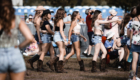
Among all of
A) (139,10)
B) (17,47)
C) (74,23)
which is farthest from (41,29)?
(17,47)

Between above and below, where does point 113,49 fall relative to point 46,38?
below

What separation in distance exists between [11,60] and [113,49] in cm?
649

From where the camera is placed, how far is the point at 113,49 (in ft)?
31.0

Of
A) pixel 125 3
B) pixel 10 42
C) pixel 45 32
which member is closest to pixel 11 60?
pixel 10 42

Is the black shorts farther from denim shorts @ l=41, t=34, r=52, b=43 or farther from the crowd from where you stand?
denim shorts @ l=41, t=34, r=52, b=43

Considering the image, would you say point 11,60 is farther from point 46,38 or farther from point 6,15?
point 46,38

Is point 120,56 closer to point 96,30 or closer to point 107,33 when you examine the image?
point 107,33

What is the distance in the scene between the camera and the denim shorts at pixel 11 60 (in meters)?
3.28

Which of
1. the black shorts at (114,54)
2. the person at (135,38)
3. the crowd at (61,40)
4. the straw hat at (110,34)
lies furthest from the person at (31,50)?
the person at (135,38)

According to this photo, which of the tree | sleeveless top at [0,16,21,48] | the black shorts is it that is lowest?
the tree

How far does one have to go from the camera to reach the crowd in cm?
332

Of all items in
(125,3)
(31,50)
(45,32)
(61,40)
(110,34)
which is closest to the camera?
(61,40)

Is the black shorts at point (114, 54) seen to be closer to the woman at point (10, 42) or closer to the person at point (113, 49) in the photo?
the person at point (113, 49)

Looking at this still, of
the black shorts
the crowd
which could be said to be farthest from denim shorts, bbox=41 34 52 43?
the black shorts
